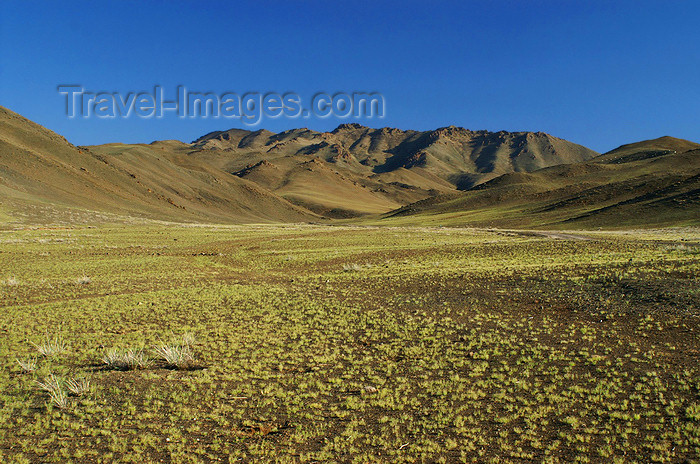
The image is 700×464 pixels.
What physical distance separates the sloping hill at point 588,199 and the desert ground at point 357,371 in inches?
2818

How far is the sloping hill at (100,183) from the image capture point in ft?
326

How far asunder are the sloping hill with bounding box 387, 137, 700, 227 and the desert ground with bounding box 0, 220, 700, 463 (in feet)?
235

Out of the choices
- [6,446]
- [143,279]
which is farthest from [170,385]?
[143,279]

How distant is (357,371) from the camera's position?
11320 mm

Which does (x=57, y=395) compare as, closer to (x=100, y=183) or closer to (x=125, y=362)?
(x=125, y=362)

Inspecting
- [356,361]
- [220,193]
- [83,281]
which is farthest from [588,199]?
[220,193]

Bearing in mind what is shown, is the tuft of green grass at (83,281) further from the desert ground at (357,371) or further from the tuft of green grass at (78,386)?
the tuft of green grass at (78,386)

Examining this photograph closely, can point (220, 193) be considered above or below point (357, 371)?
above

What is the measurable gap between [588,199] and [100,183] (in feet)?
434

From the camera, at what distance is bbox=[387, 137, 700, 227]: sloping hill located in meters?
85.9

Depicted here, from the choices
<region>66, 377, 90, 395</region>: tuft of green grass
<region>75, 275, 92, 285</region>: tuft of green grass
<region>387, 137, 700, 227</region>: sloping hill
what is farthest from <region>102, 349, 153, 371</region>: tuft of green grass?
<region>387, 137, 700, 227</region>: sloping hill

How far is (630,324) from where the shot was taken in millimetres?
A: 14977

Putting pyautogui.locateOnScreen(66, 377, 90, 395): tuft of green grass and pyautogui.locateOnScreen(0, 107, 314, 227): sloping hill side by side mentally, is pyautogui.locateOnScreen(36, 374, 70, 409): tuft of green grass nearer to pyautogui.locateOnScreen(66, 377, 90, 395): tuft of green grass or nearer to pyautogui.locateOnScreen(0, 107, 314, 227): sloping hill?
pyautogui.locateOnScreen(66, 377, 90, 395): tuft of green grass

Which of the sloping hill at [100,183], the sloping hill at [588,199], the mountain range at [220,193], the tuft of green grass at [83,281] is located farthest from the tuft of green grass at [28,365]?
the sloping hill at [588,199]
